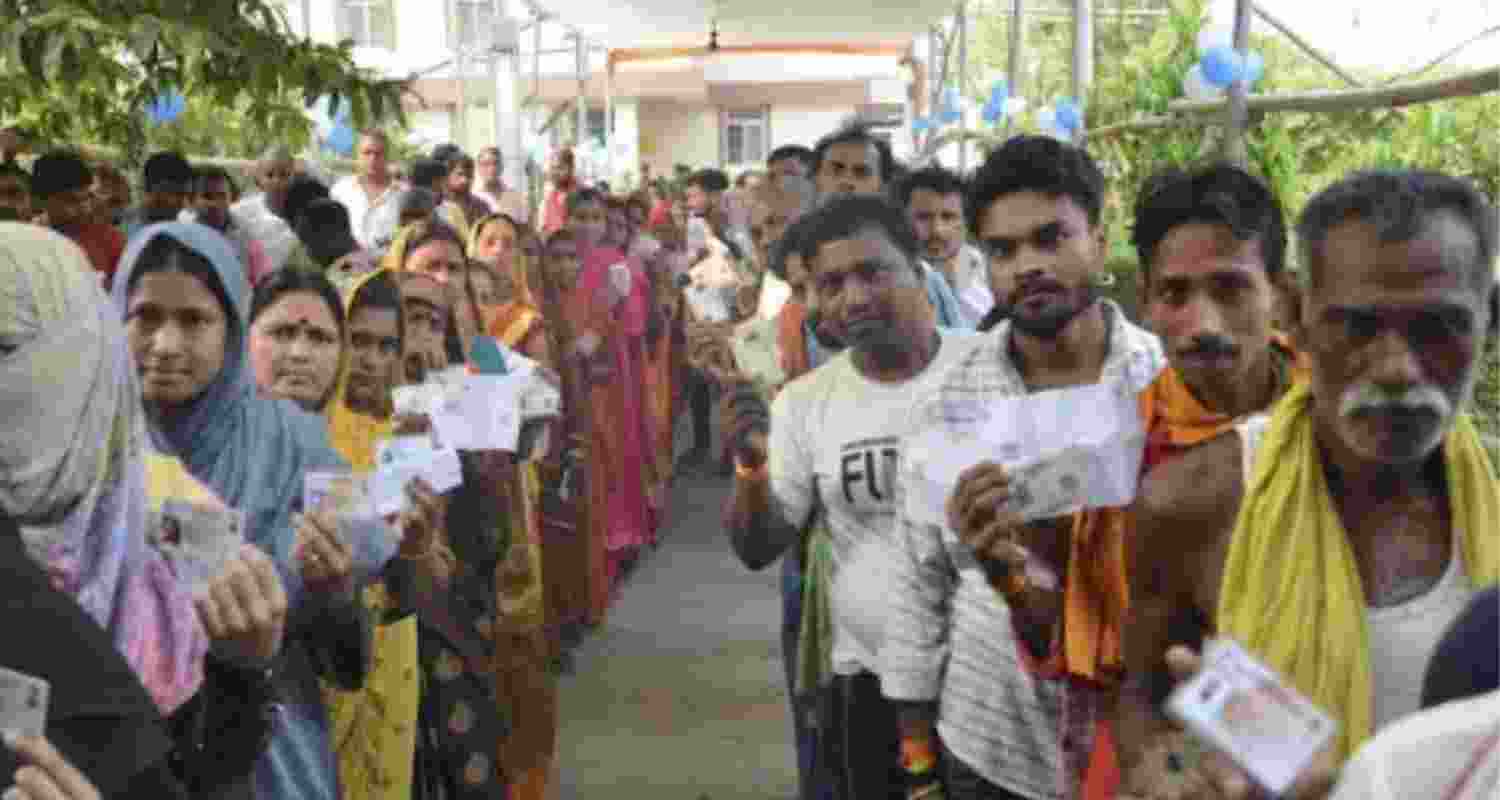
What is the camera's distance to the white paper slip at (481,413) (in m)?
4.45

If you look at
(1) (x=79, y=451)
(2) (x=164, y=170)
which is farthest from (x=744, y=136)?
(1) (x=79, y=451)

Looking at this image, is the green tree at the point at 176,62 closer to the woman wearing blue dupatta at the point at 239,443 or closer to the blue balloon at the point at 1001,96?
the woman wearing blue dupatta at the point at 239,443

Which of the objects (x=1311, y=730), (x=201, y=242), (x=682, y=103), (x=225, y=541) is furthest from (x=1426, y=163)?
(x=682, y=103)

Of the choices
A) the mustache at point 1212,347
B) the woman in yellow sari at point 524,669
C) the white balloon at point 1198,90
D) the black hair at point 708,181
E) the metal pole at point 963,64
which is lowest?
the woman in yellow sari at point 524,669

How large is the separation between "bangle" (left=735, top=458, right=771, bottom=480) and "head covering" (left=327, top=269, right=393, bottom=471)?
29.6 inches

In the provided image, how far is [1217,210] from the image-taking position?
9.29 feet

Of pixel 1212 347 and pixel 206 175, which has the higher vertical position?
pixel 206 175

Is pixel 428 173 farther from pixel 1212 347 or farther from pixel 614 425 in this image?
pixel 1212 347

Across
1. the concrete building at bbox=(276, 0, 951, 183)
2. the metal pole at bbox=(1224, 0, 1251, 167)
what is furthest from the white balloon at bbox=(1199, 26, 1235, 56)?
the concrete building at bbox=(276, 0, 951, 183)

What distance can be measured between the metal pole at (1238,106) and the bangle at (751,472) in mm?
2019

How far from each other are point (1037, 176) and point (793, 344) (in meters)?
1.54

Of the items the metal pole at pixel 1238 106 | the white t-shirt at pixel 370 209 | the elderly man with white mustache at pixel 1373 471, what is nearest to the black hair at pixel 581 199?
the white t-shirt at pixel 370 209

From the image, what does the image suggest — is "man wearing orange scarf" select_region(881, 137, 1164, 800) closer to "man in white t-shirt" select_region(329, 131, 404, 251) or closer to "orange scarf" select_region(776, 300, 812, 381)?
"orange scarf" select_region(776, 300, 812, 381)

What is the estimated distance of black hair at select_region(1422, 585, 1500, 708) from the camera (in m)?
1.46
